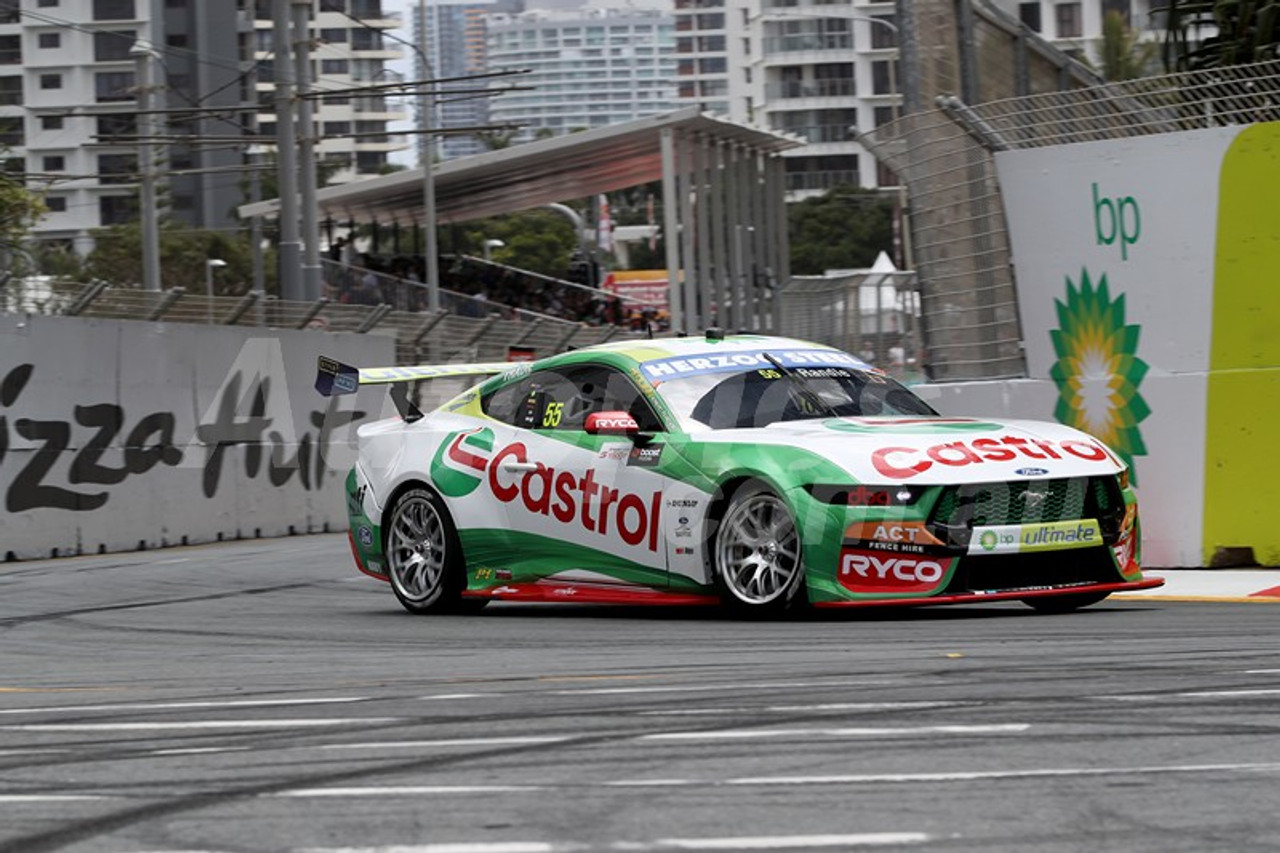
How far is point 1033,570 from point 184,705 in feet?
12.8

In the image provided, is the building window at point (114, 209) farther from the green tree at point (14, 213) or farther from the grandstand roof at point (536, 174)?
the green tree at point (14, 213)

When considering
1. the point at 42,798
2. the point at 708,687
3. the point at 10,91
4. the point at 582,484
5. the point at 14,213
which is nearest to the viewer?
the point at 42,798

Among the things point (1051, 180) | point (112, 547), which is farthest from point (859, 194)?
point (1051, 180)

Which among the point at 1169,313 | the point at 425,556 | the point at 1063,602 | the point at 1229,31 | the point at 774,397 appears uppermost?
the point at 1229,31

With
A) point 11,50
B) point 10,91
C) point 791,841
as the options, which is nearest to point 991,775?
point 791,841

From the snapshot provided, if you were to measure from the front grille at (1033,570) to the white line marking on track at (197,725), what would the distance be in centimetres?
344

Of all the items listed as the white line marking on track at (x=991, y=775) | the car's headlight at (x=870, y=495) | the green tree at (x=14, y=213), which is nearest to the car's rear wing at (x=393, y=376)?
the car's headlight at (x=870, y=495)

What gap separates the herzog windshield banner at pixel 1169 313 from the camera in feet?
39.3

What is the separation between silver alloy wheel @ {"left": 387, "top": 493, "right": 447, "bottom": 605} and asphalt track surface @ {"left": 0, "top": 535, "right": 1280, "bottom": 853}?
153 cm

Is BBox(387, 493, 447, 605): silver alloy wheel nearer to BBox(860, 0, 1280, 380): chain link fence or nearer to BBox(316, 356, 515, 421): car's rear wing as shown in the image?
BBox(316, 356, 515, 421): car's rear wing

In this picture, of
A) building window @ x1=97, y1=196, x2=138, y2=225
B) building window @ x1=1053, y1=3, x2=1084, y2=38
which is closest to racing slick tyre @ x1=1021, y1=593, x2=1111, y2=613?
building window @ x1=1053, y1=3, x2=1084, y2=38

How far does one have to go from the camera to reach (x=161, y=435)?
71.9ft

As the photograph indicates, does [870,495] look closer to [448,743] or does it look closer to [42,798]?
[448,743]

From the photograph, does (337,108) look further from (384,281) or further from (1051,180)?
(1051,180)
